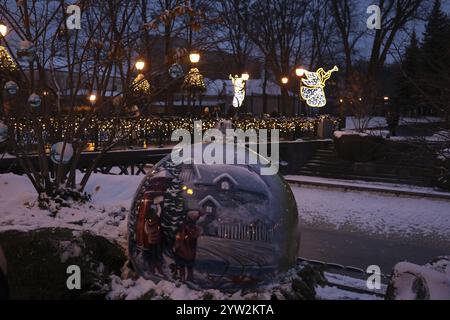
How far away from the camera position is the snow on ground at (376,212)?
10625mm

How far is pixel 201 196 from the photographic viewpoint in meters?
3.81

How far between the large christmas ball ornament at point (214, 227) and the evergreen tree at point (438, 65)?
2765 millimetres

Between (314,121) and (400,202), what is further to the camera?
(314,121)

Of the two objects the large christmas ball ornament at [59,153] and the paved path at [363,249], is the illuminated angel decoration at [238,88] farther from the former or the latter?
the large christmas ball ornament at [59,153]

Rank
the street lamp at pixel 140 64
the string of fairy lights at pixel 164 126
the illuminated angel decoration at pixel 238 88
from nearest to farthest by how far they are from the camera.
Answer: the street lamp at pixel 140 64
the string of fairy lights at pixel 164 126
the illuminated angel decoration at pixel 238 88

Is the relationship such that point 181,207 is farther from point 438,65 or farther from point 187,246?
point 438,65

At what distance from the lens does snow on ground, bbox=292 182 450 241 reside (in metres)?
10.6

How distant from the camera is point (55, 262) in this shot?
409 centimetres

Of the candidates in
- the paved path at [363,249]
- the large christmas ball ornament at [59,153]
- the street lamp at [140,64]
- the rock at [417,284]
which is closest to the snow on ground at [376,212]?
the paved path at [363,249]
